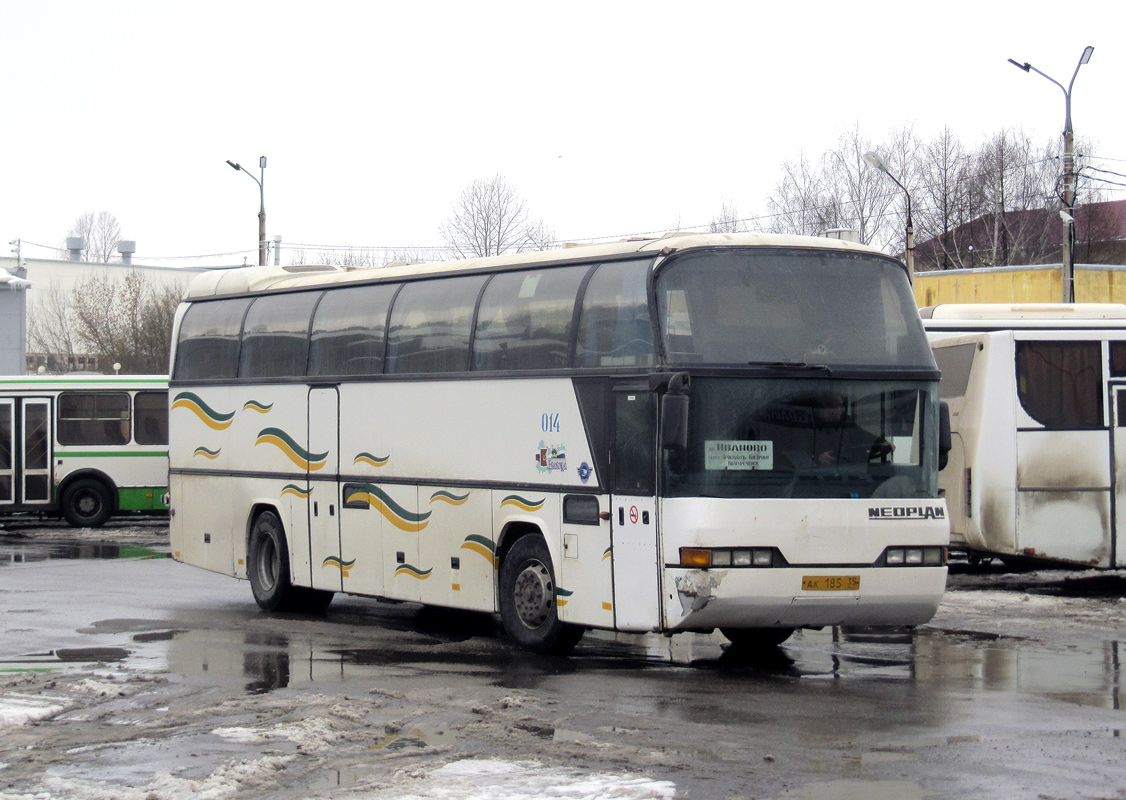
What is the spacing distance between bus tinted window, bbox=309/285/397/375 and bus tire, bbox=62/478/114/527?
14.9 meters

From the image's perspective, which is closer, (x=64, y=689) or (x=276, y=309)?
(x=64, y=689)

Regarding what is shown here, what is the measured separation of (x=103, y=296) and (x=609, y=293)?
56.6 m

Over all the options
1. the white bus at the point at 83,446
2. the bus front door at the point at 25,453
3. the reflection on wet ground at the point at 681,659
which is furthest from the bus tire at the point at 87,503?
the reflection on wet ground at the point at 681,659

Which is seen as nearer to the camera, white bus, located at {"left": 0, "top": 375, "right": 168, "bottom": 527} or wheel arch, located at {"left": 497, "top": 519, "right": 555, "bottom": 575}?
wheel arch, located at {"left": 497, "top": 519, "right": 555, "bottom": 575}

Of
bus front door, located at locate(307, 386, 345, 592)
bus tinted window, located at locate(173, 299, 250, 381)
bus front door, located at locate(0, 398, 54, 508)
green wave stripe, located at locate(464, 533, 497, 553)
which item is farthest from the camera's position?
bus front door, located at locate(0, 398, 54, 508)

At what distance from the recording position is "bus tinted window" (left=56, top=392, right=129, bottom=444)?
2839cm

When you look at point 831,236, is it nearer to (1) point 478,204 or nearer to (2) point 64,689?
(2) point 64,689

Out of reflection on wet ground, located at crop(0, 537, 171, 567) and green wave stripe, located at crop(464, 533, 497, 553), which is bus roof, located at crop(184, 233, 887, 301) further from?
reflection on wet ground, located at crop(0, 537, 171, 567)

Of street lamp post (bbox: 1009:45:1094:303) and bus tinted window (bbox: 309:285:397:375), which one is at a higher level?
street lamp post (bbox: 1009:45:1094:303)

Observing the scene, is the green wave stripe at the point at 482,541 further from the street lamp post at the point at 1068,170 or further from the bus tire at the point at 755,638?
the street lamp post at the point at 1068,170


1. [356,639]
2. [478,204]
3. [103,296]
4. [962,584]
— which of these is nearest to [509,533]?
[356,639]

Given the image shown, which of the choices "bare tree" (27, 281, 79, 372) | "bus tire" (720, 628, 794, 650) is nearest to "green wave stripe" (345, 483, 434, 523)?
"bus tire" (720, 628, 794, 650)

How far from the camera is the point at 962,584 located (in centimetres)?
1788

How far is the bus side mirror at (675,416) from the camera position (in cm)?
1036
